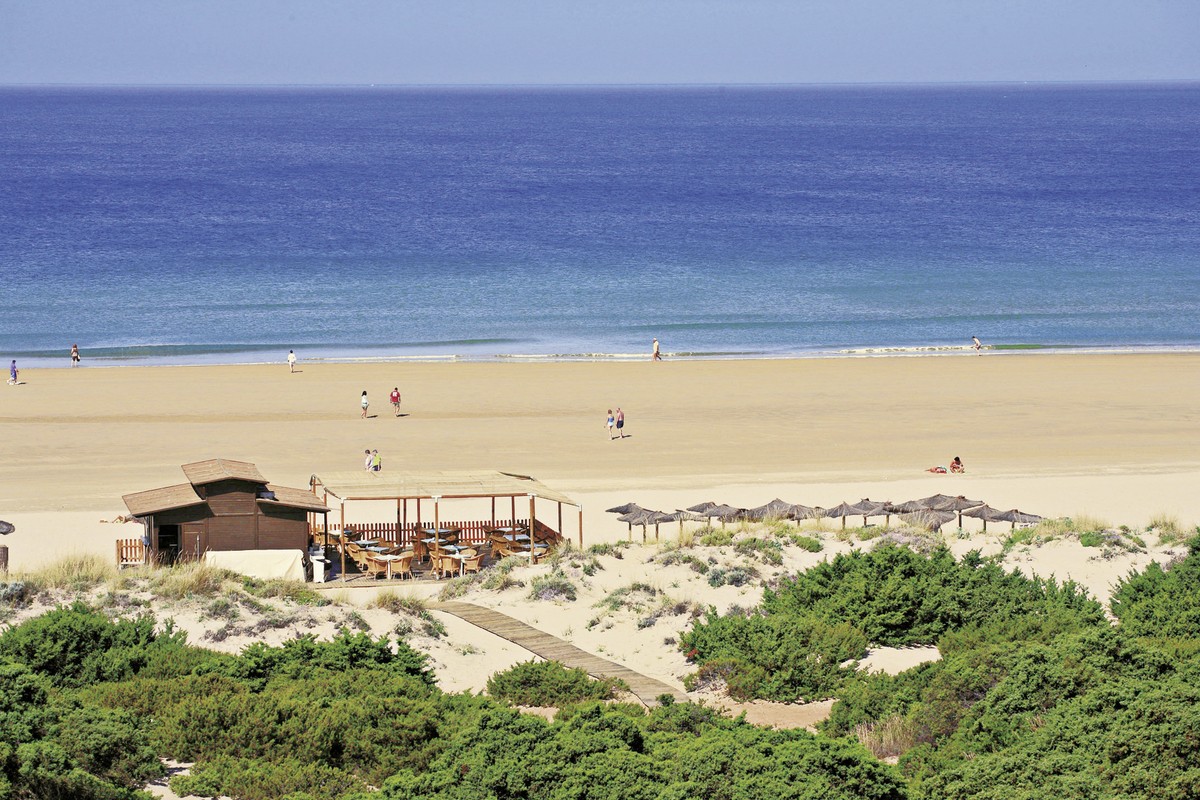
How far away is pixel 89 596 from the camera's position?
1625cm

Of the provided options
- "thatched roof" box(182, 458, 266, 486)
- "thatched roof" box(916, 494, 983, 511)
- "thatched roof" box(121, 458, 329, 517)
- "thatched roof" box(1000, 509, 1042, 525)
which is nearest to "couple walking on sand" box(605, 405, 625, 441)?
"thatched roof" box(916, 494, 983, 511)

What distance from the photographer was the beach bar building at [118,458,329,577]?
66.9ft

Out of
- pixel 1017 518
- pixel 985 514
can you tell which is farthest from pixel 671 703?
pixel 1017 518

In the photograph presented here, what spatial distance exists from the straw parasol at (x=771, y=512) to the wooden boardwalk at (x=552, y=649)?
6505 millimetres

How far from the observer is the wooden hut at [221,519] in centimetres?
2042

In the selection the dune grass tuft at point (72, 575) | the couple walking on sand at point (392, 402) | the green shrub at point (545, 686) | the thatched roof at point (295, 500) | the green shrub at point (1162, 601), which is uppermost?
the couple walking on sand at point (392, 402)

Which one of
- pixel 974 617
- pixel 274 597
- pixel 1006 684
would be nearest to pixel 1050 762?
pixel 1006 684

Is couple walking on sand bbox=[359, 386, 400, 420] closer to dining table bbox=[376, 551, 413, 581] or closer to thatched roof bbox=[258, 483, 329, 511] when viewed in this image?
thatched roof bbox=[258, 483, 329, 511]

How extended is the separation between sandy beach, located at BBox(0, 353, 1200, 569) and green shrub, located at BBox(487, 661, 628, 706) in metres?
9.43

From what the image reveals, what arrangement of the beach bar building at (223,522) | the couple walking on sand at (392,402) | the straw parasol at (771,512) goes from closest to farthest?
the beach bar building at (223,522), the straw parasol at (771,512), the couple walking on sand at (392,402)

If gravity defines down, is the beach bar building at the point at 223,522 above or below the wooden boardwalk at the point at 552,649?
above

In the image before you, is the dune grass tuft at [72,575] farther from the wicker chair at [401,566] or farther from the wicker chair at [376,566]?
the wicker chair at [401,566]

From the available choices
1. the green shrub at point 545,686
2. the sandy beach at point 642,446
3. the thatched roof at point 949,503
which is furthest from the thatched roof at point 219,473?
the thatched roof at point 949,503

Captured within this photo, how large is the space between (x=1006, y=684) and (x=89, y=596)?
10.1 metres
